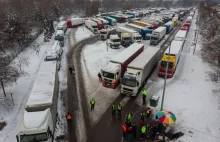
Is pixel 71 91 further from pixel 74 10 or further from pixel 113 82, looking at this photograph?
pixel 74 10

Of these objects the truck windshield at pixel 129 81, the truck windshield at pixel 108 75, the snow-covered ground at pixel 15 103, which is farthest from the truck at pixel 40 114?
the truck windshield at pixel 129 81

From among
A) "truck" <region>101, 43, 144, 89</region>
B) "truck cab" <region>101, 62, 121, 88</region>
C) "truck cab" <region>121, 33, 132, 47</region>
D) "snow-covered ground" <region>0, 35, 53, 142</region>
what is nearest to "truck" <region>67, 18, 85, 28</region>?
"truck cab" <region>121, 33, 132, 47</region>

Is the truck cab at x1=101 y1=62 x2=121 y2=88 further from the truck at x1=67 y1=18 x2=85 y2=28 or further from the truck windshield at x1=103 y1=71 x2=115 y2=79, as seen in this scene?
the truck at x1=67 y1=18 x2=85 y2=28

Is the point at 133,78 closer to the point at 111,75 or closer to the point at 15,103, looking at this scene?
the point at 111,75

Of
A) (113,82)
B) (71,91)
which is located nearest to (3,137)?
(71,91)

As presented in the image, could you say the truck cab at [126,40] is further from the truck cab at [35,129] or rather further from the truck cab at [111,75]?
the truck cab at [35,129]

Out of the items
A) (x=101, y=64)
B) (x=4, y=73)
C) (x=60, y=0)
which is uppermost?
(x=60, y=0)

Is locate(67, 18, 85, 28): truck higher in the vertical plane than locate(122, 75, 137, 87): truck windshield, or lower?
higher

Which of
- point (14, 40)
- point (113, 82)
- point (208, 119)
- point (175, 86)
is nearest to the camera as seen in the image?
point (208, 119)
